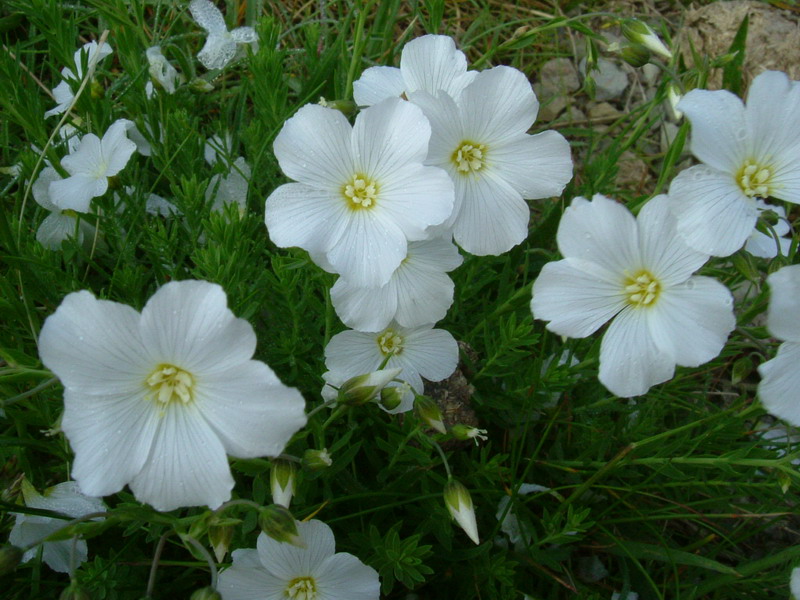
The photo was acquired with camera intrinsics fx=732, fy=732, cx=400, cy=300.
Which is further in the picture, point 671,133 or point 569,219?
point 671,133

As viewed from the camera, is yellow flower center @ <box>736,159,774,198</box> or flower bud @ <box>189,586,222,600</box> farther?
yellow flower center @ <box>736,159,774,198</box>

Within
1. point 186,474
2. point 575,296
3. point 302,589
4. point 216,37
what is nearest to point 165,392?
point 186,474

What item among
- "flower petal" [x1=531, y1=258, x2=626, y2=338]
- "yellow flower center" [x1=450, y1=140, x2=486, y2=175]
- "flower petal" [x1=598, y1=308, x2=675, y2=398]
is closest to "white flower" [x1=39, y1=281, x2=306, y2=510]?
"flower petal" [x1=531, y1=258, x2=626, y2=338]

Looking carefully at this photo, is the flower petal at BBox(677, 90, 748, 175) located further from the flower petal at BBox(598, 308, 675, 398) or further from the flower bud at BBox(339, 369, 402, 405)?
the flower bud at BBox(339, 369, 402, 405)

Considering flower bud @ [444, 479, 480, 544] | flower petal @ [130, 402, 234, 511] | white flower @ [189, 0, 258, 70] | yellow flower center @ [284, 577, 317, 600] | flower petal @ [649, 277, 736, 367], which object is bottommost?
yellow flower center @ [284, 577, 317, 600]

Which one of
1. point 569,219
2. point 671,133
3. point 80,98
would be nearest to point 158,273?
point 80,98

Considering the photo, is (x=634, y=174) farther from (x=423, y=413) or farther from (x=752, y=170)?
(x=423, y=413)
